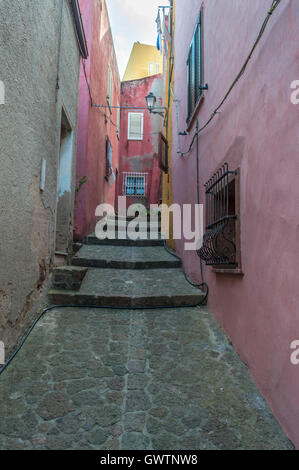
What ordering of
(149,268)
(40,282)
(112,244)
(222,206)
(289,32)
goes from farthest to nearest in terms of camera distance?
(112,244), (149,268), (40,282), (222,206), (289,32)

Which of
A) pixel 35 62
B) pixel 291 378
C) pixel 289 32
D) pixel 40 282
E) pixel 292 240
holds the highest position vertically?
pixel 35 62

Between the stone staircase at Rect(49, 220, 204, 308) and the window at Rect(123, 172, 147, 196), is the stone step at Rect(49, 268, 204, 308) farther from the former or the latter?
the window at Rect(123, 172, 147, 196)

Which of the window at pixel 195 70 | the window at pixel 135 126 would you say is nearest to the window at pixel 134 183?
the window at pixel 135 126

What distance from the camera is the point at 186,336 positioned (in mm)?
3230

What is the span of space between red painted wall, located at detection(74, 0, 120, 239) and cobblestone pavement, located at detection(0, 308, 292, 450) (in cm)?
403

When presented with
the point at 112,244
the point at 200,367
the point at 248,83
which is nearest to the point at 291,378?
the point at 200,367

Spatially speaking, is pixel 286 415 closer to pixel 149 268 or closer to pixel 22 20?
pixel 22 20

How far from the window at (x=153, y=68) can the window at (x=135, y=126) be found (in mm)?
4801

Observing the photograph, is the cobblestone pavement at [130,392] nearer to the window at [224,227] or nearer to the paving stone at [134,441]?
the paving stone at [134,441]

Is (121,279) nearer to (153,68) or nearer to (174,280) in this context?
(174,280)

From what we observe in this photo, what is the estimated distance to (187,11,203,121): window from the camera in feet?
15.0

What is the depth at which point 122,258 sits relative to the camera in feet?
19.0

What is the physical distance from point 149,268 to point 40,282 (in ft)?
7.65

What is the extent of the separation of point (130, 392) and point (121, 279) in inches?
99.1
